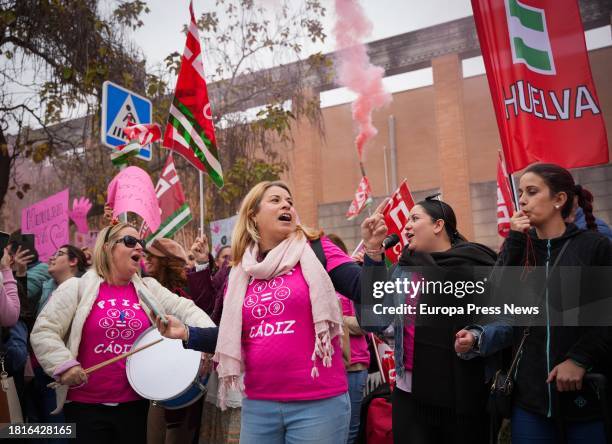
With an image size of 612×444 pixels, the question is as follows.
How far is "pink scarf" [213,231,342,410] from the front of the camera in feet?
9.14

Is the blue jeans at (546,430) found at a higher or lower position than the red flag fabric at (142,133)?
lower

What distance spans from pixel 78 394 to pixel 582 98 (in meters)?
3.69

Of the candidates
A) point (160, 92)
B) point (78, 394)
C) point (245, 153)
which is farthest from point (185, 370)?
point (245, 153)

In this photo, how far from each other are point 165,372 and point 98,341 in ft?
1.61

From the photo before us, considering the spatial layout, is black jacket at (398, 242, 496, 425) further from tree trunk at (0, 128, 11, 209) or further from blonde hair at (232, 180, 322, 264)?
tree trunk at (0, 128, 11, 209)

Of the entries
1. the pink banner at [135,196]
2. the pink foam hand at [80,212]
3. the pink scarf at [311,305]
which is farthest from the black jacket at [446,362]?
the pink foam hand at [80,212]

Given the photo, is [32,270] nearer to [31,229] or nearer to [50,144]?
[31,229]

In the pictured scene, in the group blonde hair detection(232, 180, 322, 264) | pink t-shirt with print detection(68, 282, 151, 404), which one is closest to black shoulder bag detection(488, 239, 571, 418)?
blonde hair detection(232, 180, 322, 264)

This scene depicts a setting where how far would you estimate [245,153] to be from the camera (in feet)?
37.8

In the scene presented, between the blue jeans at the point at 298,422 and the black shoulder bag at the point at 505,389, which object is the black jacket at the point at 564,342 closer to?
the black shoulder bag at the point at 505,389

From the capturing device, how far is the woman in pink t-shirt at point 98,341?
365cm

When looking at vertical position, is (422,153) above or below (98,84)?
above

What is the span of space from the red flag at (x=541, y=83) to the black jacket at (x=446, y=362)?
69cm

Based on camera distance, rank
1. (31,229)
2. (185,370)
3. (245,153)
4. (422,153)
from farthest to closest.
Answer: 1. (422,153)
2. (245,153)
3. (31,229)
4. (185,370)
